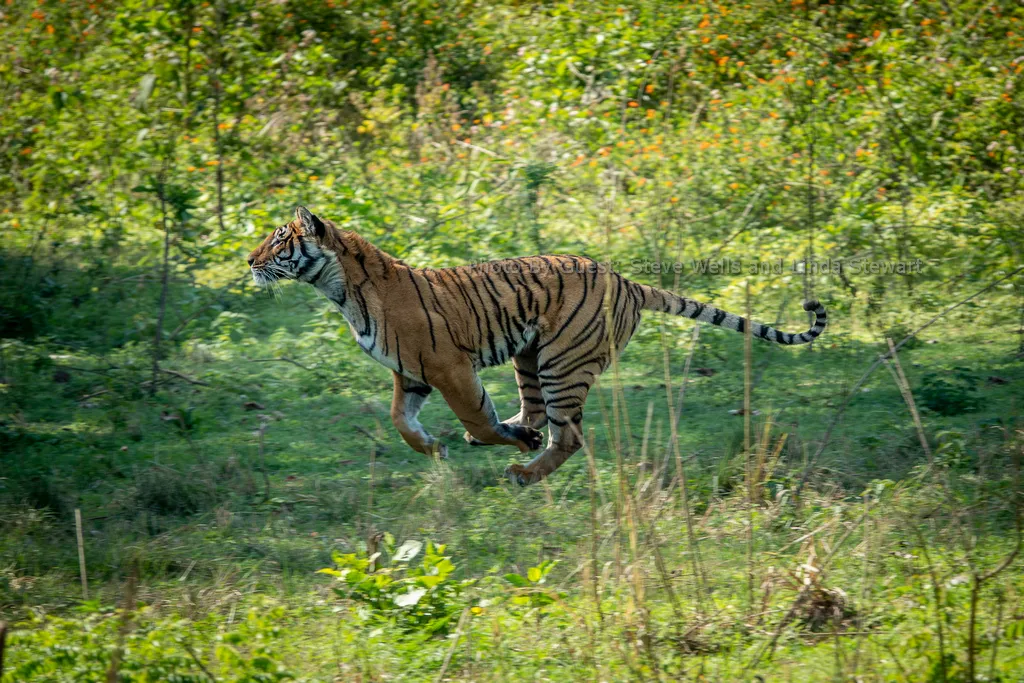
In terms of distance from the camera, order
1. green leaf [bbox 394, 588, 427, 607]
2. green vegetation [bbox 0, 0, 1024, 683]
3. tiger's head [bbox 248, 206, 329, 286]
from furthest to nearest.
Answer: tiger's head [bbox 248, 206, 329, 286] → green leaf [bbox 394, 588, 427, 607] → green vegetation [bbox 0, 0, 1024, 683]

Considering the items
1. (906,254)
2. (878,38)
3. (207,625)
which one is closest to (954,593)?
(207,625)

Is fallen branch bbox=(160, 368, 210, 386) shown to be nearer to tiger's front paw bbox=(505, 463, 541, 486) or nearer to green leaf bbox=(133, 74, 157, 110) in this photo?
tiger's front paw bbox=(505, 463, 541, 486)

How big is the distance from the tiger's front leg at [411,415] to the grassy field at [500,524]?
0.12 meters

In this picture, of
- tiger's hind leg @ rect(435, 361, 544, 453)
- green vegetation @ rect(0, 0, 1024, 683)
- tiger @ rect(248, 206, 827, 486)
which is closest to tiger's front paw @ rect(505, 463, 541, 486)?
tiger @ rect(248, 206, 827, 486)

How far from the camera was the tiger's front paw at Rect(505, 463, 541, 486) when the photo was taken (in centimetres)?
503

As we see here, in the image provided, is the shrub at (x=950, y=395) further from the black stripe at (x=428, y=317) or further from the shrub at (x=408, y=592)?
the shrub at (x=408, y=592)

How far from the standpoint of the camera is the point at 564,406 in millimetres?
5297

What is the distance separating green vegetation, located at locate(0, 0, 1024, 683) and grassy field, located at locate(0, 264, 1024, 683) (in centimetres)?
2

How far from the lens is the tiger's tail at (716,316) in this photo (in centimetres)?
519

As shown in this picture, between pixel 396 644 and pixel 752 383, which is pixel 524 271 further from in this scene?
pixel 396 644

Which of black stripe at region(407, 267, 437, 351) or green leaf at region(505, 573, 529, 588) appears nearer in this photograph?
green leaf at region(505, 573, 529, 588)

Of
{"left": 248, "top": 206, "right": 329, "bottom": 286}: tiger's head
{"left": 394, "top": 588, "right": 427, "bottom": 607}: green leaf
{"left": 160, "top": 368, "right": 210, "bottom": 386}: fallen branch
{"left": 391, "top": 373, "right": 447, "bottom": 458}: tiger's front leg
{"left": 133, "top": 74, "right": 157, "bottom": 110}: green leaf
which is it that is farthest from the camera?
{"left": 133, "top": 74, "right": 157, "bottom": 110}: green leaf

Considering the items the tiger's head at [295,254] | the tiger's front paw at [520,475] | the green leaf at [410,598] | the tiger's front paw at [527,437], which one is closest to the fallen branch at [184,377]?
the tiger's head at [295,254]

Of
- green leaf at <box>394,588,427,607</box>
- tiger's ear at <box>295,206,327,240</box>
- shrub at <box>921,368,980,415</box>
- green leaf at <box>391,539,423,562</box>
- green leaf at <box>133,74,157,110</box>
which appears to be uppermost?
green leaf at <box>133,74,157,110</box>
